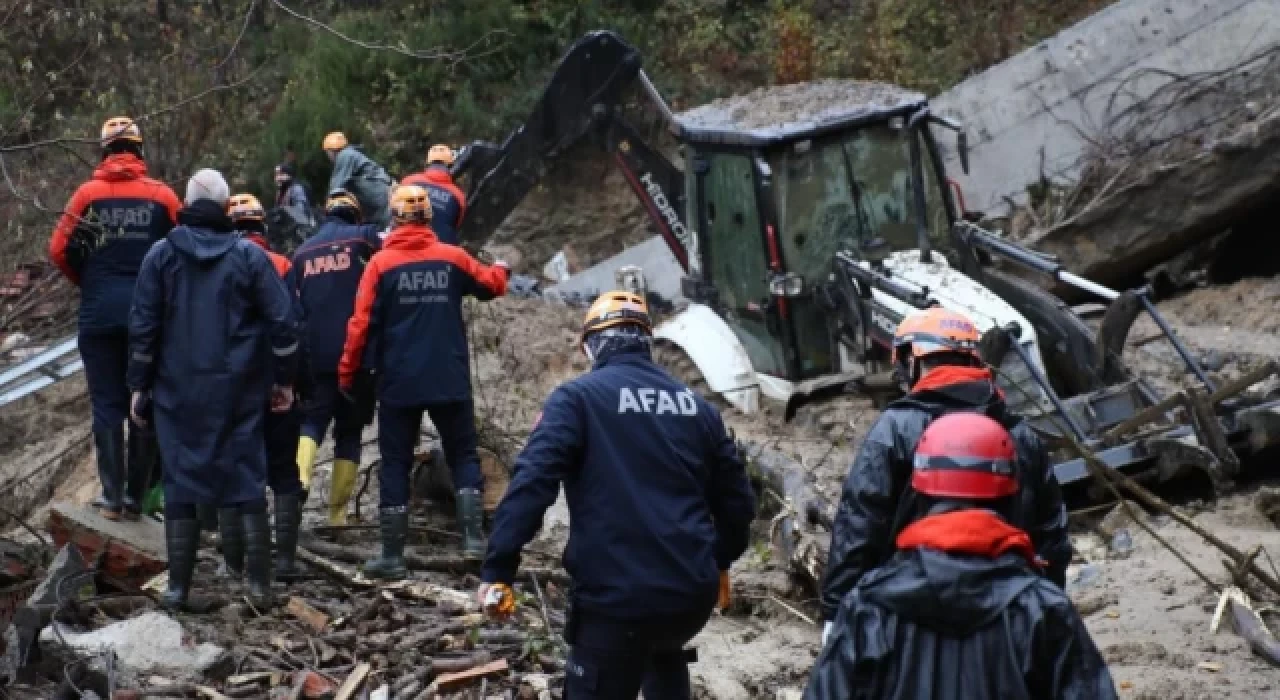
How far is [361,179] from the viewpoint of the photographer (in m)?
14.6

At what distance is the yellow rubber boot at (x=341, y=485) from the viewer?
387 inches

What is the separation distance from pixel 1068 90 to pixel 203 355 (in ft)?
39.2

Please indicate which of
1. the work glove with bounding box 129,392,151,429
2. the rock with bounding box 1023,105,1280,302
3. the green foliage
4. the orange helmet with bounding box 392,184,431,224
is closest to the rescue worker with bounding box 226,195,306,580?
the work glove with bounding box 129,392,151,429

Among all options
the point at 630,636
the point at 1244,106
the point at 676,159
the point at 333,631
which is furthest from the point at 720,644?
the point at 676,159

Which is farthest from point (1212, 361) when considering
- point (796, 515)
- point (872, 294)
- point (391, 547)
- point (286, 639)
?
point (286, 639)

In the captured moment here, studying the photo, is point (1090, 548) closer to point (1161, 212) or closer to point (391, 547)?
point (391, 547)

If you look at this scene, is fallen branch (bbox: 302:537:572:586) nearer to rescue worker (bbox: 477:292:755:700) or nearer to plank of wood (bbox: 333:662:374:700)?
plank of wood (bbox: 333:662:374:700)

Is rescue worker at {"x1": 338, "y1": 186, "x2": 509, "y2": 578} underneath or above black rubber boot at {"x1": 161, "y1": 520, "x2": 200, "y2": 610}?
above

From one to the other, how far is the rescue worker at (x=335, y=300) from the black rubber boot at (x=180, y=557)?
1.79 metres

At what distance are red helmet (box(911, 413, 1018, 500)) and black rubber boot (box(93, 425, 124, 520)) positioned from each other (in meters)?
5.58

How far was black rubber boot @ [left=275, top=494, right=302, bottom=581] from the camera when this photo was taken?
8422 millimetres

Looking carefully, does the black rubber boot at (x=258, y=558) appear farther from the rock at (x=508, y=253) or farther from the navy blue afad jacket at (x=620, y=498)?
the rock at (x=508, y=253)

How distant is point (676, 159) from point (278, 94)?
5895mm

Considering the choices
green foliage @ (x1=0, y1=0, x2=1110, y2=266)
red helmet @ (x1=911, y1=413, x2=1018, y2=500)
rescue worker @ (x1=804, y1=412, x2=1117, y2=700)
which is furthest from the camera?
green foliage @ (x1=0, y1=0, x2=1110, y2=266)
